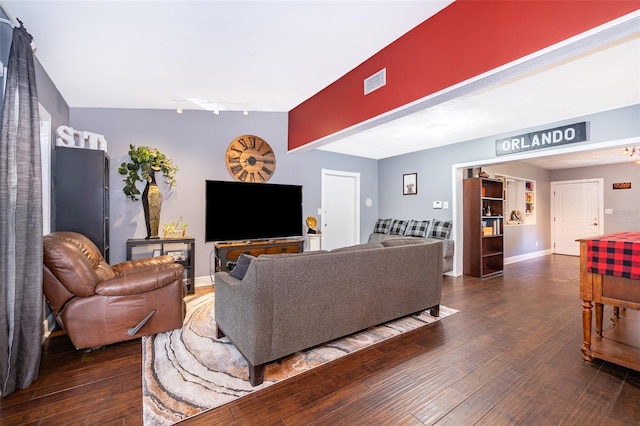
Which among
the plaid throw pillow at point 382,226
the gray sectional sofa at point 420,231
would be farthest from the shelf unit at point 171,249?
the plaid throw pillow at point 382,226

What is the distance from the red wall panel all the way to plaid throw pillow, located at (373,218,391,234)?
320 centimetres

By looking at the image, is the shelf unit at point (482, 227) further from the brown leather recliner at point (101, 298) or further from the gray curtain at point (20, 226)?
the gray curtain at point (20, 226)

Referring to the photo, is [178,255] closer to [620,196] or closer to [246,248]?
[246,248]

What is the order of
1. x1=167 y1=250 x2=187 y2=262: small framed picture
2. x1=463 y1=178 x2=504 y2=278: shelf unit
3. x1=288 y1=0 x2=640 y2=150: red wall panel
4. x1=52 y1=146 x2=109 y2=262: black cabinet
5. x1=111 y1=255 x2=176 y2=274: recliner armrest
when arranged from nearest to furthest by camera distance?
x1=288 y1=0 x2=640 y2=150: red wall panel < x1=52 y1=146 x2=109 y2=262: black cabinet < x1=111 y1=255 x2=176 y2=274: recliner armrest < x1=167 y1=250 x2=187 y2=262: small framed picture < x1=463 y1=178 x2=504 y2=278: shelf unit

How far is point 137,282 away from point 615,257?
11.7ft

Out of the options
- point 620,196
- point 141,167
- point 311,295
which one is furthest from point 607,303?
point 620,196

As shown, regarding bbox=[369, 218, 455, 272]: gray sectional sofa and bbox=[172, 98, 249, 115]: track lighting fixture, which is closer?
bbox=[172, 98, 249, 115]: track lighting fixture

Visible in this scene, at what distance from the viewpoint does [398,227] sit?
5.59 m

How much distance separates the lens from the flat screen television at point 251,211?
4.01 meters

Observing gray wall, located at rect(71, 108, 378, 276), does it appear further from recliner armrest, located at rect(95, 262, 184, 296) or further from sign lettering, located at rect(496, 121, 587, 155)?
sign lettering, located at rect(496, 121, 587, 155)

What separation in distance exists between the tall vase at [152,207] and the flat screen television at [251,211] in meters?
0.63

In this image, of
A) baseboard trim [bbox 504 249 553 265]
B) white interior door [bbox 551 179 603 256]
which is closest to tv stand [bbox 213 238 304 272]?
baseboard trim [bbox 504 249 553 265]

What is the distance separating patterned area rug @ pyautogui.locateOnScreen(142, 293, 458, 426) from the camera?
159 centimetres

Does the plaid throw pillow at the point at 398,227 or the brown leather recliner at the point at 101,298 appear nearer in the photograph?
the brown leather recliner at the point at 101,298
